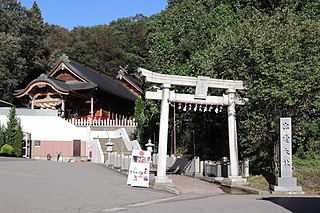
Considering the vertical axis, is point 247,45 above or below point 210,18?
below

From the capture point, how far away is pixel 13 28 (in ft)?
150

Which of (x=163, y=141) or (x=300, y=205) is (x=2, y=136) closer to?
(x=163, y=141)

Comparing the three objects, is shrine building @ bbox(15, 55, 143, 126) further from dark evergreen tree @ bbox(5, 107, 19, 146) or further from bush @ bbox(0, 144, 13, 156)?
bush @ bbox(0, 144, 13, 156)

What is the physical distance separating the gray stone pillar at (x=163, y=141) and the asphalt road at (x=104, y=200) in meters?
1.03

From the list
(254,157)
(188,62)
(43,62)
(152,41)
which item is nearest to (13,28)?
(43,62)

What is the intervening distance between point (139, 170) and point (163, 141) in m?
1.53

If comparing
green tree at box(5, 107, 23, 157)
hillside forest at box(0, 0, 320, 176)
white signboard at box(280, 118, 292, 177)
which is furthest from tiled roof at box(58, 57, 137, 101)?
white signboard at box(280, 118, 292, 177)

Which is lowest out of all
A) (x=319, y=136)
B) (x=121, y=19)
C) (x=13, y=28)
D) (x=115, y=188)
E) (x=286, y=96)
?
(x=115, y=188)

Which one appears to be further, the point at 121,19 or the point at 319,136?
the point at 121,19

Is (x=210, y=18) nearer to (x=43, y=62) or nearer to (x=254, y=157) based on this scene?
(x=254, y=157)

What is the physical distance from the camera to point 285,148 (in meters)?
15.4

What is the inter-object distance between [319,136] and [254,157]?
3609 millimetres

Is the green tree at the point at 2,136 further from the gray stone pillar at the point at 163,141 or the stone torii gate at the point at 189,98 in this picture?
the gray stone pillar at the point at 163,141

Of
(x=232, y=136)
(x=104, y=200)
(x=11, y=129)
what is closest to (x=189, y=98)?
(x=232, y=136)
